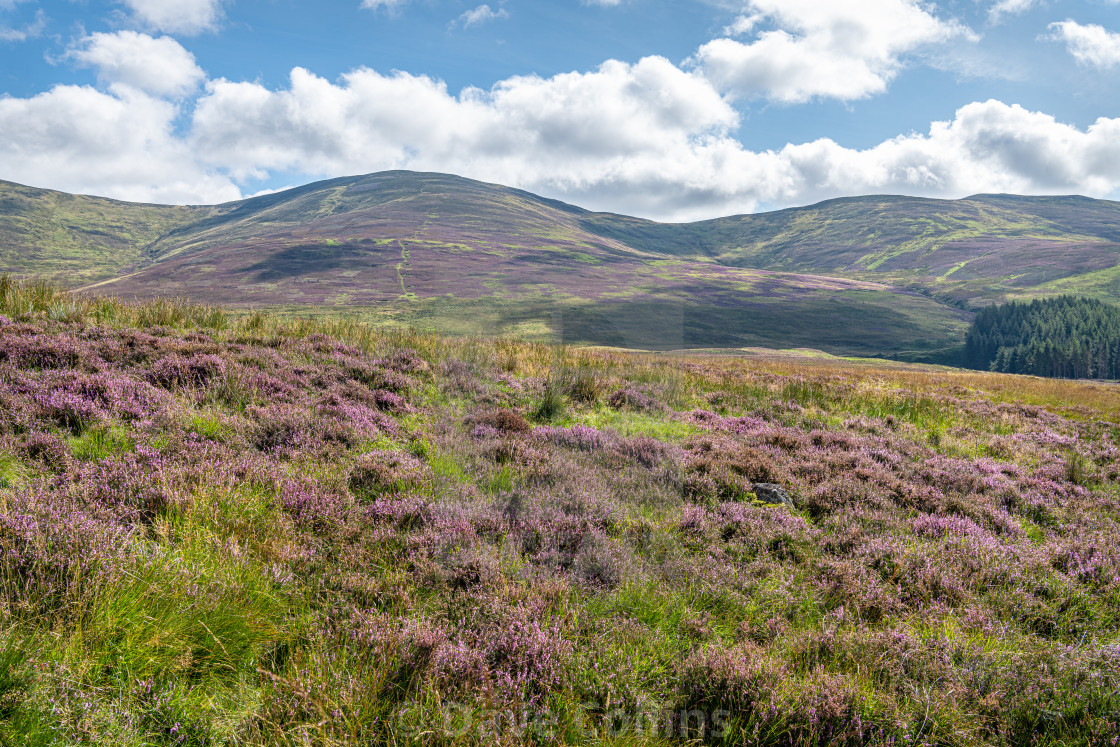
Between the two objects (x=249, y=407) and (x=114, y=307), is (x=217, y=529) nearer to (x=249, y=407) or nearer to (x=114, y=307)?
(x=249, y=407)

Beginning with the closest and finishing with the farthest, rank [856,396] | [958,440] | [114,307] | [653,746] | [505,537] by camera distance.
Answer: [653,746] < [505,537] < [958,440] < [114,307] < [856,396]

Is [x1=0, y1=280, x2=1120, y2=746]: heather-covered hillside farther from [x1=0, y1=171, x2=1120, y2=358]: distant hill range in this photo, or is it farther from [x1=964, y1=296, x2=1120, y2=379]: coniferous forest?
[x1=964, y1=296, x2=1120, y2=379]: coniferous forest

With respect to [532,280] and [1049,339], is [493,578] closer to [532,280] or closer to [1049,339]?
[532,280]

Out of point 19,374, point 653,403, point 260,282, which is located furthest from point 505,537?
point 260,282

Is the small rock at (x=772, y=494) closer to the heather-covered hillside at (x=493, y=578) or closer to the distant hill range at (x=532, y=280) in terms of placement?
the heather-covered hillside at (x=493, y=578)

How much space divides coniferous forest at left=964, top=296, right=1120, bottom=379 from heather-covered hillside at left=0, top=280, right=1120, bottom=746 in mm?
121683

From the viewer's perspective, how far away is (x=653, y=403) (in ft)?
37.5

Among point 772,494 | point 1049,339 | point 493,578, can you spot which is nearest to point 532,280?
point 1049,339

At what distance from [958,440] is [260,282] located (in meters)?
108

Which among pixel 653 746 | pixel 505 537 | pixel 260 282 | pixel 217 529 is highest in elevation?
pixel 260 282

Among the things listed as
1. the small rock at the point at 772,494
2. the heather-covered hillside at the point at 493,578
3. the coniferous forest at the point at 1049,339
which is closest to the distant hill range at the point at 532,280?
the coniferous forest at the point at 1049,339

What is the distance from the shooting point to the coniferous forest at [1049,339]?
303 ft

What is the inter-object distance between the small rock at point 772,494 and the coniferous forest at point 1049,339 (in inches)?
4904

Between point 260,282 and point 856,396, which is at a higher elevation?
point 260,282
